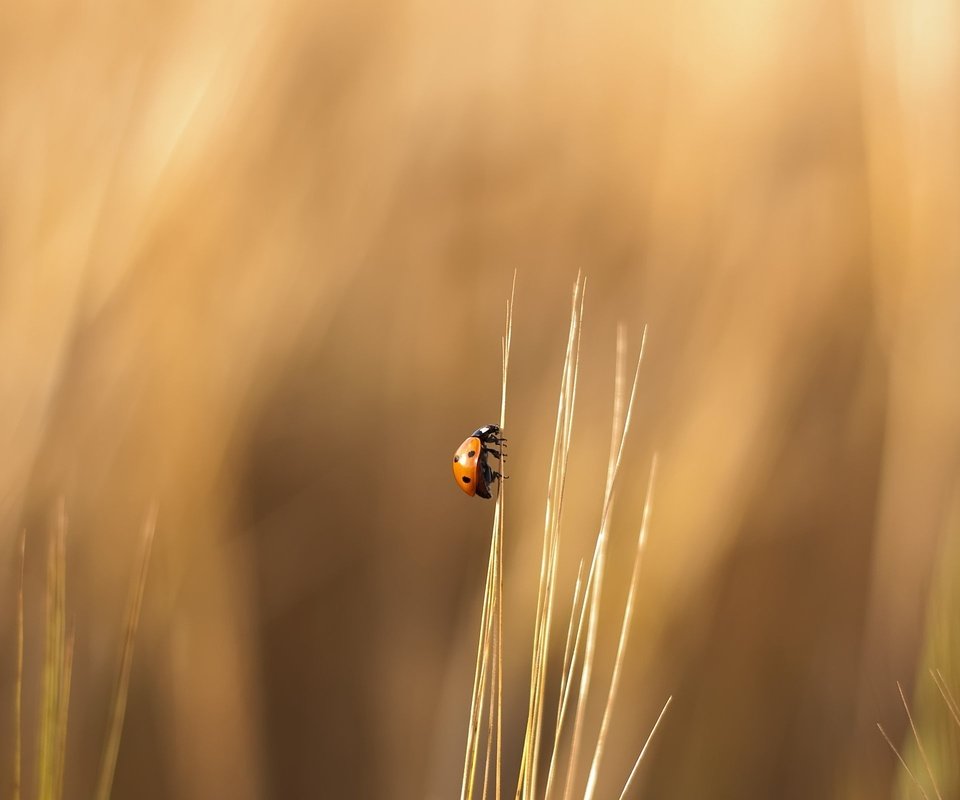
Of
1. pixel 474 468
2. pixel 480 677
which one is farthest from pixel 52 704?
pixel 474 468

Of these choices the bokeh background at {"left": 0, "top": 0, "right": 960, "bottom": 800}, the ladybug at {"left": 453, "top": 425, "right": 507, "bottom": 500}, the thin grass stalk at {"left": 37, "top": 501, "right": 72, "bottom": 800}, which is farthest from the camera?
the bokeh background at {"left": 0, "top": 0, "right": 960, "bottom": 800}

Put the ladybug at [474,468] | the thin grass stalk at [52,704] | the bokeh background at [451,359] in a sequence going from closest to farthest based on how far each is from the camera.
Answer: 1. the thin grass stalk at [52,704]
2. the ladybug at [474,468]
3. the bokeh background at [451,359]

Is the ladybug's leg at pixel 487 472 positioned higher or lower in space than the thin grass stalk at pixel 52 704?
higher

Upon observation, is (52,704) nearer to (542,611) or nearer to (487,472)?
(542,611)

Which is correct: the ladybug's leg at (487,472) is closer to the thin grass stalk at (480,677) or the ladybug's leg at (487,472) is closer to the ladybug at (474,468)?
the ladybug at (474,468)

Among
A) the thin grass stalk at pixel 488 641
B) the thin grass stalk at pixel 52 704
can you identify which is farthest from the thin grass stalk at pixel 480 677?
the thin grass stalk at pixel 52 704

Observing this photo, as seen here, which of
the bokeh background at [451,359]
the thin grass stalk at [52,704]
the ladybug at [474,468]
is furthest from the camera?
the bokeh background at [451,359]

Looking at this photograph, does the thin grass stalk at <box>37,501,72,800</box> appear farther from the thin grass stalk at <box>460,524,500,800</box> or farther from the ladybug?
the ladybug

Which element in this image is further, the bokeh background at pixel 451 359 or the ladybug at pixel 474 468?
the bokeh background at pixel 451 359

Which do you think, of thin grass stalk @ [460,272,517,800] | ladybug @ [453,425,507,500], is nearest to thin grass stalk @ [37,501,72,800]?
thin grass stalk @ [460,272,517,800]

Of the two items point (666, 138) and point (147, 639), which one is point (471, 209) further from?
point (147, 639)
